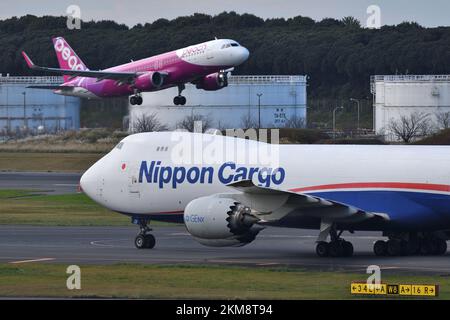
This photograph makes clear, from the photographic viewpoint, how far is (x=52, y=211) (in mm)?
57469

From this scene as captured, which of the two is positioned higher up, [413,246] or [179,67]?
[179,67]

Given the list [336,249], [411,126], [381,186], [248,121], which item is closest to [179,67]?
[411,126]

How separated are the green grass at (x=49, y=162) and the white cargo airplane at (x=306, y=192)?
1943 inches

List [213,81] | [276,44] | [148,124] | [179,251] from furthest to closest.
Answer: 1. [276,44]
2. [148,124]
3. [213,81]
4. [179,251]

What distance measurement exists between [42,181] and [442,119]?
3859 cm

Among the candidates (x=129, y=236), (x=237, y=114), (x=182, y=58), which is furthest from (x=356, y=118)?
(x=129, y=236)

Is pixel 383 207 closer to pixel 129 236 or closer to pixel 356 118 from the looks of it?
pixel 129 236

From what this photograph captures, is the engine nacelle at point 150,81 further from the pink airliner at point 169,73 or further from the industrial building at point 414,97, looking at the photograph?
the industrial building at point 414,97

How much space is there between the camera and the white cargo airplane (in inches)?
1374

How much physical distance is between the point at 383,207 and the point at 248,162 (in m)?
4.20

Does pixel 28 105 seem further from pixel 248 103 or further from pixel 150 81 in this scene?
pixel 150 81

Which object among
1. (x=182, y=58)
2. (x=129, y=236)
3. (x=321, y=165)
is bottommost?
(x=129, y=236)

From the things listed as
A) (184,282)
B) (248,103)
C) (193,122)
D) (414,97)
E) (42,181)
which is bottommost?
(184,282)

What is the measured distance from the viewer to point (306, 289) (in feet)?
93.6
